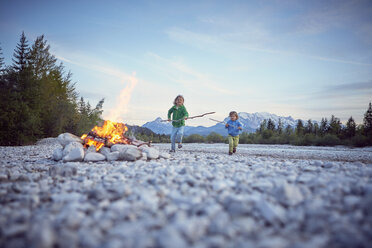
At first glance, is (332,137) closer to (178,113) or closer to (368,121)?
(368,121)

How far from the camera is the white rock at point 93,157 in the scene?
5.69 meters

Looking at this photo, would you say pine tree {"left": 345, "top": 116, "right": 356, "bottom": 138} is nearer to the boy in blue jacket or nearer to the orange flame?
the boy in blue jacket

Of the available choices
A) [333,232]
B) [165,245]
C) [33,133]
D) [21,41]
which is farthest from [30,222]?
[21,41]

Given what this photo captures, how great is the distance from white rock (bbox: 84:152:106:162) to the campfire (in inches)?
22.4

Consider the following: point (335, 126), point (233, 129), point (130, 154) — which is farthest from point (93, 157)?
point (335, 126)

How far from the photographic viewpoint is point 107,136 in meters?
6.73

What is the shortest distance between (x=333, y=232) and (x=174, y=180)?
6.74 feet

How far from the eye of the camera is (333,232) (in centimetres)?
167

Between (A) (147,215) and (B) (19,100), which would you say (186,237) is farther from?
(B) (19,100)

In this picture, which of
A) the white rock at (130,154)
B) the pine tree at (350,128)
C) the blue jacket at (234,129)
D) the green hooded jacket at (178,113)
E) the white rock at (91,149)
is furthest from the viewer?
the pine tree at (350,128)

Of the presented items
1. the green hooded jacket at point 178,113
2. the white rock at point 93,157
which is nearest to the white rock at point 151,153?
the white rock at point 93,157

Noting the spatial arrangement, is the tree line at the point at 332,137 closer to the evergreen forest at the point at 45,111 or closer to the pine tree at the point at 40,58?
the evergreen forest at the point at 45,111

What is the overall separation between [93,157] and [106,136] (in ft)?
3.77

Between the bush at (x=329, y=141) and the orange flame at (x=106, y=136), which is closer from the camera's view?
the orange flame at (x=106, y=136)
